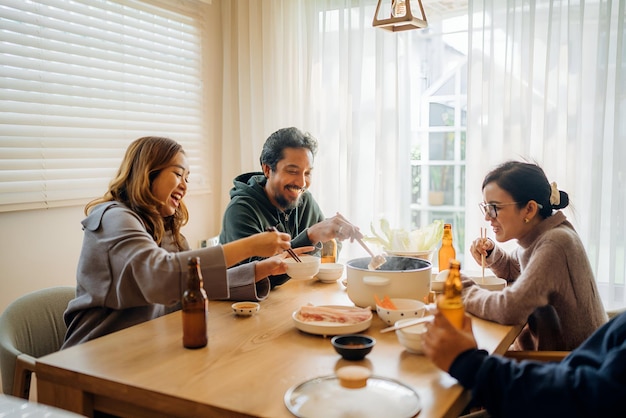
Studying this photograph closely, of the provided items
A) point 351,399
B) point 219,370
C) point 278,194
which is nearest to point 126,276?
point 219,370

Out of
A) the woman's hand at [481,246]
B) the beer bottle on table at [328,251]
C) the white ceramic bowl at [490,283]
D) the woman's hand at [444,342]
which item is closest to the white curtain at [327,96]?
the beer bottle on table at [328,251]

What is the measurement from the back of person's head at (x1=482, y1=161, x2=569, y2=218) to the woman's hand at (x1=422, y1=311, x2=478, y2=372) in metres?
0.76

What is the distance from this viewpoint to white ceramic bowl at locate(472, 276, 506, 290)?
1.91 meters

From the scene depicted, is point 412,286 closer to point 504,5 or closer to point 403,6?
point 403,6

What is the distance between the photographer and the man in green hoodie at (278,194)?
2.32 m

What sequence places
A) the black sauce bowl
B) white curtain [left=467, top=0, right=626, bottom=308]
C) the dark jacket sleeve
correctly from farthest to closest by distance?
white curtain [left=467, top=0, right=626, bottom=308]
the black sauce bowl
the dark jacket sleeve

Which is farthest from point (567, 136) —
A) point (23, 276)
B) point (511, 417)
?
point (23, 276)

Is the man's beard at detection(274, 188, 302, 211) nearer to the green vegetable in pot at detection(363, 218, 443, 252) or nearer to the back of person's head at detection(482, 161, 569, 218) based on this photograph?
the green vegetable in pot at detection(363, 218, 443, 252)

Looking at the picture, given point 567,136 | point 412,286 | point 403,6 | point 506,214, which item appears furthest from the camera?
point 567,136

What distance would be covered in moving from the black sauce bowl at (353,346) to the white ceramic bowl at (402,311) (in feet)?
0.66

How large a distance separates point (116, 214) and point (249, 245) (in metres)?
0.42

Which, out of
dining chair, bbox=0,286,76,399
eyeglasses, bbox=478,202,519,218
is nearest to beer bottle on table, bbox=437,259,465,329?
eyeglasses, bbox=478,202,519,218

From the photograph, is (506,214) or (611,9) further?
(611,9)

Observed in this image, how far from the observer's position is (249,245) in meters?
1.68
